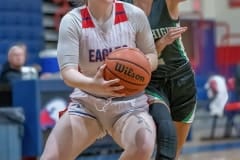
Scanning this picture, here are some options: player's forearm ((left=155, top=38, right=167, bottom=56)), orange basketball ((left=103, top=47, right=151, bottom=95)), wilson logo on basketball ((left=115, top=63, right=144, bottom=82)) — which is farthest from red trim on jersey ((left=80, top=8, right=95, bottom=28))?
player's forearm ((left=155, top=38, right=167, bottom=56))

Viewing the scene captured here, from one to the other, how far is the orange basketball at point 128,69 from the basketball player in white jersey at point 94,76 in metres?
0.13

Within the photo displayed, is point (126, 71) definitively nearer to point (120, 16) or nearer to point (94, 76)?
point (94, 76)

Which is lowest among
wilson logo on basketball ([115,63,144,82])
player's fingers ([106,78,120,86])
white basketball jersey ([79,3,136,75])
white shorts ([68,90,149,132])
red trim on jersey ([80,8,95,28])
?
white shorts ([68,90,149,132])

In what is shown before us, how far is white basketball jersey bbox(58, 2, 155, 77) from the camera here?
336 cm

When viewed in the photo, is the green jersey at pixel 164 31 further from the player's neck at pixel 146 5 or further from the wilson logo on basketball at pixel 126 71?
the wilson logo on basketball at pixel 126 71

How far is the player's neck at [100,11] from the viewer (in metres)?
3.42

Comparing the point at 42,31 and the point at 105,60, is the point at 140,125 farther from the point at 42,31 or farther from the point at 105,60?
the point at 42,31

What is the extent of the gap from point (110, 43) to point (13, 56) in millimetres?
4652

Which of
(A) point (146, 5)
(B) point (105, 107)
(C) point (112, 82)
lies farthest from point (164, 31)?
(C) point (112, 82)

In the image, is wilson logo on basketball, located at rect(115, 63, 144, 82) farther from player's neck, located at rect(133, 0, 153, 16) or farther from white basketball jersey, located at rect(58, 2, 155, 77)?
player's neck, located at rect(133, 0, 153, 16)

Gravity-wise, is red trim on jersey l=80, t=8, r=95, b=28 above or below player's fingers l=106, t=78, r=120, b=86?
above

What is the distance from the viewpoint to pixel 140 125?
3.33 m

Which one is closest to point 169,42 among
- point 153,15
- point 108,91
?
point 153,15

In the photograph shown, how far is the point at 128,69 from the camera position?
3.19m
